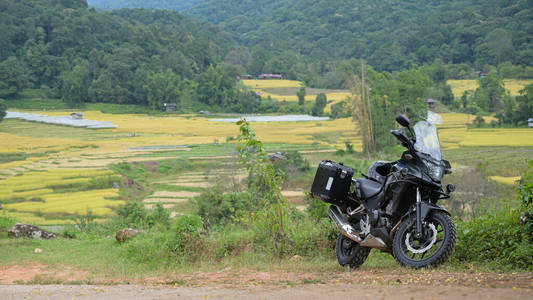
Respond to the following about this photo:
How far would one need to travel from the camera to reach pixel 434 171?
14.1ft

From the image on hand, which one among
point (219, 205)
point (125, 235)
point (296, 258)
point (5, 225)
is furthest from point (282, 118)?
point (296, 258)

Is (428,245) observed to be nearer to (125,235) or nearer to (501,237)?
(501,237)

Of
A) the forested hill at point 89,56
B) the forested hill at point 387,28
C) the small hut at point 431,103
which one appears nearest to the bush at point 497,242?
the small hut at point 431,103

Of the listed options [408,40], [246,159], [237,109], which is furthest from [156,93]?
[246,159]

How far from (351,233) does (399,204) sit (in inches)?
20.9

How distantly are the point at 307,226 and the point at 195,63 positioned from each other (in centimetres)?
7224

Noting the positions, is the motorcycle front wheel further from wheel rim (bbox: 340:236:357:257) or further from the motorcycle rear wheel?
wheel rim (bbox: 340:236:357:257)

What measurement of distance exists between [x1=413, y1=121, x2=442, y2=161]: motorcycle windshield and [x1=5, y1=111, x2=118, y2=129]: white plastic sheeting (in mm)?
43825

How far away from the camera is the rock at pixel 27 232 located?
891 centimetres

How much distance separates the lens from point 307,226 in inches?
264

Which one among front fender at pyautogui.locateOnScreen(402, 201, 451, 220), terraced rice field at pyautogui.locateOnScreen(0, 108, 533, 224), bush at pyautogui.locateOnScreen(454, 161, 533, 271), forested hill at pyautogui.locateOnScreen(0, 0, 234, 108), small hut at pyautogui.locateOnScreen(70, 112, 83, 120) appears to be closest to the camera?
front fender at pyautogui.locateOnScreen(402, 201, 451, 220)

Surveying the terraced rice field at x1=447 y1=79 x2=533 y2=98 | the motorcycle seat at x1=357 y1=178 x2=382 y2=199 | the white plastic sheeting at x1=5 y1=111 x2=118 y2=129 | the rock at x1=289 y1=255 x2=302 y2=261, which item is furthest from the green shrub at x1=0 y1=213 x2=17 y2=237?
the white plastic sheeting at x1=5 y1=111 x2=118 y2=129

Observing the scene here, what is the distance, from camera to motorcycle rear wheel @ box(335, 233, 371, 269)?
15.8 ft

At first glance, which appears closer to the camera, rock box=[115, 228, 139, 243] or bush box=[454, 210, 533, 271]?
bush box=[454, 210, 533, 271]
